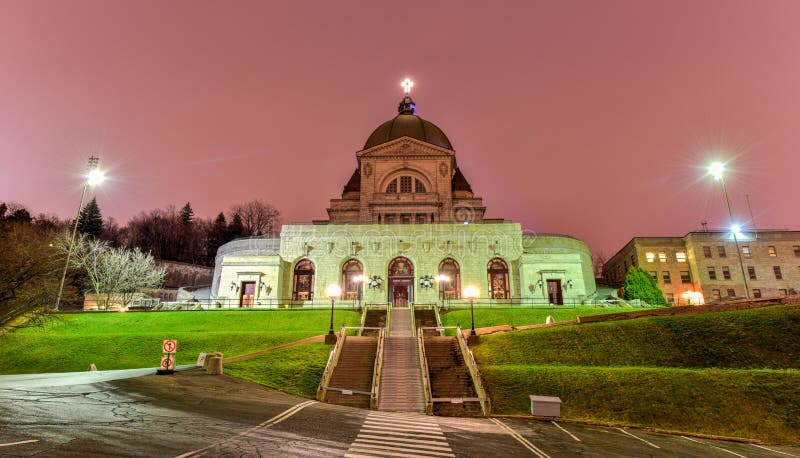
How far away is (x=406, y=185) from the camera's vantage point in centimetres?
5725

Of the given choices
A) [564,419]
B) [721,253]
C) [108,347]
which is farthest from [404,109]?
[564,419]

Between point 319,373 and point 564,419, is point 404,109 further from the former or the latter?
point 564,419

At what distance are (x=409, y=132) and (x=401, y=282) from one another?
75.7 feet

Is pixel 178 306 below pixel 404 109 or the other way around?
below

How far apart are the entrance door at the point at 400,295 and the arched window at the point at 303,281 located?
869 cm

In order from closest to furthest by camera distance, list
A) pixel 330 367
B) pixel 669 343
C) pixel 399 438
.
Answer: pixel 399 438, pixel 330 367, pixel 669 343

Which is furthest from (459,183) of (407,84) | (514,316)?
(514,316)

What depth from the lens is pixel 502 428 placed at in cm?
1540

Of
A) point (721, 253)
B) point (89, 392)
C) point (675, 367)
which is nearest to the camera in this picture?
point (89, 392)

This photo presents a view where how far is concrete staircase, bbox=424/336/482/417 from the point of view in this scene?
18.4 metres

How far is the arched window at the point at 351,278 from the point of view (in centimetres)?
4491

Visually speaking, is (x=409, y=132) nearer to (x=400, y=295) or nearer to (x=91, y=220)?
(x=400, y=295)

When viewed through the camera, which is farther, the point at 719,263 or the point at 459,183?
the point at 459,183

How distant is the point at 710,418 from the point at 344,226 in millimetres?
36447
